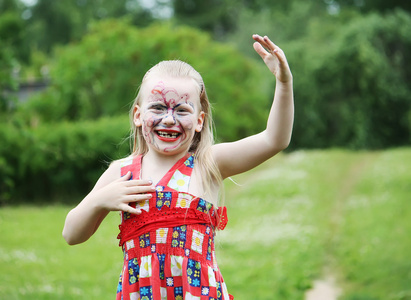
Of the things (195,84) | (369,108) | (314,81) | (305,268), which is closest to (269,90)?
(314,81)

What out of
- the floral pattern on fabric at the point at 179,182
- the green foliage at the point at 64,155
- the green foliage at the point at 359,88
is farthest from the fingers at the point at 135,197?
the green foliage at the point at 359,88

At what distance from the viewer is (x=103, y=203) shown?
2.37 metres

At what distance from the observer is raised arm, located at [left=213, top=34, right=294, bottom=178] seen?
2342 millimetres

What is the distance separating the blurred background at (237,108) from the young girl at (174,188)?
2.33 meters

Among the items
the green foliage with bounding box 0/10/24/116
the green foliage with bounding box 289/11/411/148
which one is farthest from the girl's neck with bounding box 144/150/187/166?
the green foliage with bounding box 289/11/411/148

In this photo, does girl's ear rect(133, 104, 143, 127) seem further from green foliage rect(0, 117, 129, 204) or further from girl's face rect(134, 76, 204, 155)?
green foliage rect(0, 117, 129, 204)

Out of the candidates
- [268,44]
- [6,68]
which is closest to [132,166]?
[268,44]

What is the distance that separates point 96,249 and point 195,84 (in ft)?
25.7

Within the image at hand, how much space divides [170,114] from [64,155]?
1373 centimetres

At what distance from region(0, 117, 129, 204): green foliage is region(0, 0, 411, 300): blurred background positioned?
3 cm

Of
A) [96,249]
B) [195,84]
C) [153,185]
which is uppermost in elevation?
[96,249]

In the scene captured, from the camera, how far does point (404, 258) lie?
7406mm

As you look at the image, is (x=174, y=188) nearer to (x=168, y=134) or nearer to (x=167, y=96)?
(x=168, y=134)

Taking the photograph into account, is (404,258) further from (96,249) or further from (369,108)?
(369,108)
